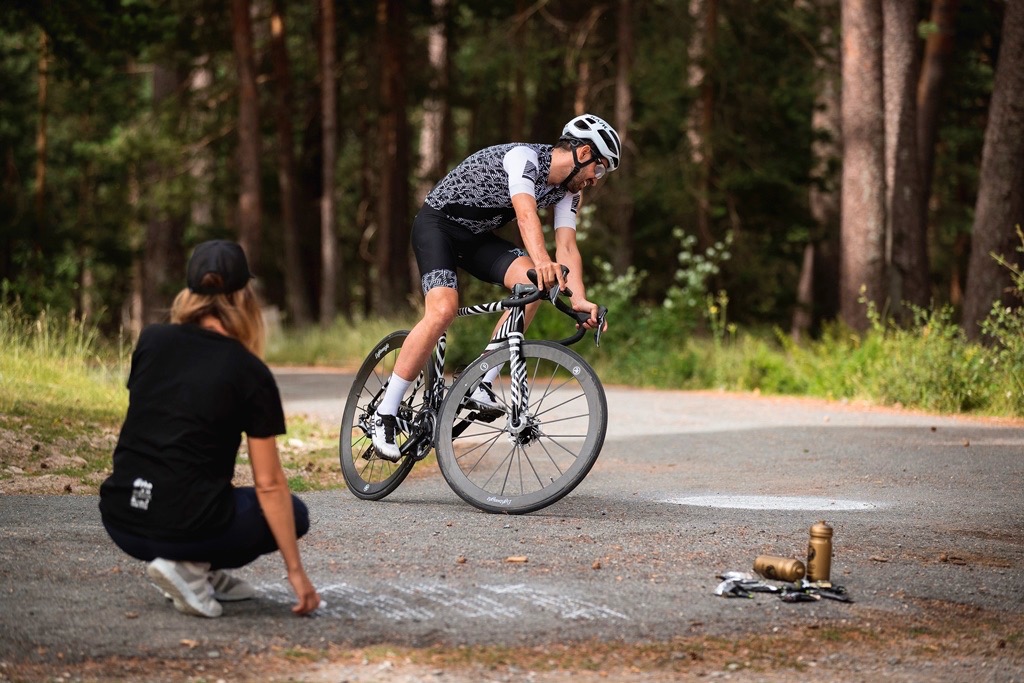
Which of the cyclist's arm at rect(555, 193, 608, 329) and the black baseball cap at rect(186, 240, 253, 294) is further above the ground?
the cyclist's arm at rect(555, 193, 608, 329)

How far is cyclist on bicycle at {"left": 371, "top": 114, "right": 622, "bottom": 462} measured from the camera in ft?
23.8

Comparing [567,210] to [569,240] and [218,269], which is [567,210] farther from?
[218,269]

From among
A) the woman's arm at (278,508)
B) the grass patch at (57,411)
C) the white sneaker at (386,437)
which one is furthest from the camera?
the grass patch at (57,411)

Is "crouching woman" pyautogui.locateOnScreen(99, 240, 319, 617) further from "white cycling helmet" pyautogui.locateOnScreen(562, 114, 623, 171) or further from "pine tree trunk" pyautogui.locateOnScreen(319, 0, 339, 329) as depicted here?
"pine tree trunk" pyautogui.locateOnScreen(319, 0, 339, 329)

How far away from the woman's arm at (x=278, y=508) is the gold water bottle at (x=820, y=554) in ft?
6.52

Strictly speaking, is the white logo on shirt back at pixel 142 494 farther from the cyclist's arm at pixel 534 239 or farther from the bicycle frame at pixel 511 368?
the cyclist's arm at pixel 534 239

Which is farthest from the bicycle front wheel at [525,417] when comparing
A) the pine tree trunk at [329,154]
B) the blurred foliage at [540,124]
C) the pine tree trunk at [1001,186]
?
the pine tree trunk at [329,154]

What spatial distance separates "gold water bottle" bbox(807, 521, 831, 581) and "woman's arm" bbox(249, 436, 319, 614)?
1.99 m

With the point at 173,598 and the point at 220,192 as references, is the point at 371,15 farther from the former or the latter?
the point at 173,598

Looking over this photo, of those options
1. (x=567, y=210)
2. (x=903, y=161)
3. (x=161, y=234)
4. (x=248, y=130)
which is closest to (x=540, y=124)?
(x=248, y=130)

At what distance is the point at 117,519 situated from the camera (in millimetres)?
4785

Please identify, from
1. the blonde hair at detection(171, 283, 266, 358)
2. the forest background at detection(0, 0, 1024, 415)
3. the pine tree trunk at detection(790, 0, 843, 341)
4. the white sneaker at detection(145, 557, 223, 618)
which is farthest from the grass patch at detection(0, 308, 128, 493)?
the pine tree trunk at detection(790, 0, 843, 341)

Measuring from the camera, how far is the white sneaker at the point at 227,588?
5.00 metres

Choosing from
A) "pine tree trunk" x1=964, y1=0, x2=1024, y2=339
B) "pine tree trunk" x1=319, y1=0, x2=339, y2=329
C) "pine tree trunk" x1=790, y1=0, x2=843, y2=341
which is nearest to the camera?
"pine tree trunk" x1=964, y1=0, x2=1024, y2=339
